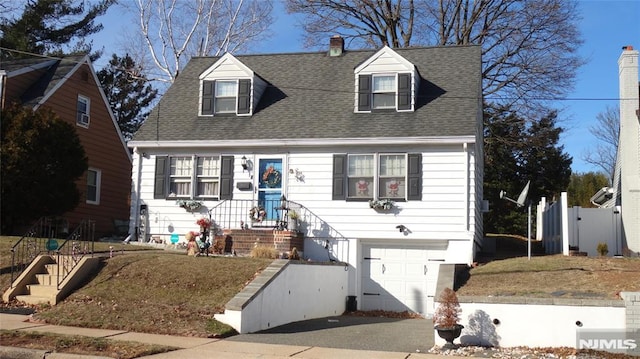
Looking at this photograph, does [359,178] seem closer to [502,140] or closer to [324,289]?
[324,289]

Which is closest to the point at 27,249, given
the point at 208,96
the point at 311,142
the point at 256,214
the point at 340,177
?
the point at 256,214

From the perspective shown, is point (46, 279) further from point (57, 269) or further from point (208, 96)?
point (208, 96)

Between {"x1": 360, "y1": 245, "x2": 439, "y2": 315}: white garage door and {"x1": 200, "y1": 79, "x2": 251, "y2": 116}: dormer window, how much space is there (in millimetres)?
5918

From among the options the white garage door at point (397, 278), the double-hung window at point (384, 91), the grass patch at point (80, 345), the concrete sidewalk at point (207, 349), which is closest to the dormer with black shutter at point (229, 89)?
the double-hung window at point (384, 91)

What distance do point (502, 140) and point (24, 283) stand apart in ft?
70.9

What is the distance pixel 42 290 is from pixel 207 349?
18.3 feet

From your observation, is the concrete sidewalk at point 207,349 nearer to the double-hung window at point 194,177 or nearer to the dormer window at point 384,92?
the double-hung window at point 194,177

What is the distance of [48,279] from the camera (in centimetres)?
1413

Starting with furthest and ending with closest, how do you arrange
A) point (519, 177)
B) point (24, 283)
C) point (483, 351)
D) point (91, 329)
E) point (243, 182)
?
point (519, 177), point (243, 182), point (24, 283), point (91, 329), point (483, 351)

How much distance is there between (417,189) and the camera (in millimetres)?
17500

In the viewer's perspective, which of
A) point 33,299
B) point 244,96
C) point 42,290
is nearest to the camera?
point 33,299

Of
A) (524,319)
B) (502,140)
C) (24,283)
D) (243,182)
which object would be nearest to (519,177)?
(502,140)

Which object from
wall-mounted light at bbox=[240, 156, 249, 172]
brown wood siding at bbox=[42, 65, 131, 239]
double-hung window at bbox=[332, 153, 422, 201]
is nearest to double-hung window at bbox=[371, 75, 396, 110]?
double-hung window at bbox=[332, 153, 422, 201]

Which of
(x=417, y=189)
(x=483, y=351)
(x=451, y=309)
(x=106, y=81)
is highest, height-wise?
(x=106, y=81)
